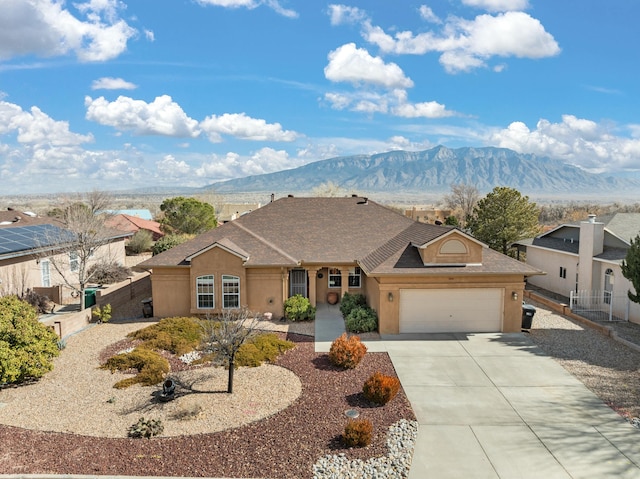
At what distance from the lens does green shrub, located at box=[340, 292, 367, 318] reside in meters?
20.4

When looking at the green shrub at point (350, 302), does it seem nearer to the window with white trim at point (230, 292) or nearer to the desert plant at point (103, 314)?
the window with white trim at point (230, 292)

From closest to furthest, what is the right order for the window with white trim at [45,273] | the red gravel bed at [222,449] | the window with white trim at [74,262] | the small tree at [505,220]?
the red gravel bed at [222,449] → the window with white trim at [45,273] → the window with white trim at [74,262] → the small tree at [505,220]

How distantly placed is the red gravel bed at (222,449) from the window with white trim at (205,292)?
30.0 ft

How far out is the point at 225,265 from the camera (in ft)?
65.2

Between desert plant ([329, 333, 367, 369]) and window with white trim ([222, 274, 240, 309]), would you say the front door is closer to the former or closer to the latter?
window with white trim ([222, 274, 240, 309])

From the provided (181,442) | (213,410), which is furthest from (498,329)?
(181,442)

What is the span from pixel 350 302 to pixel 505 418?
10.5 metres

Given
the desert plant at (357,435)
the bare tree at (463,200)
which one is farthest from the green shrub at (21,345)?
the bare tree at (463,200)

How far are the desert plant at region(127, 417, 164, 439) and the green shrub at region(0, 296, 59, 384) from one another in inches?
193

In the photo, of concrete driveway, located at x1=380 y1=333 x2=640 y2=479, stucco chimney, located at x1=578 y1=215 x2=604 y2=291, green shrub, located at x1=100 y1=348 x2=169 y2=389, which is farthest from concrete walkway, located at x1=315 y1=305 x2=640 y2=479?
stucco chimney, located at x1=578 y1=215 x2=604 y2=291

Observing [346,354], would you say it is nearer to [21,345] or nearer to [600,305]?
[21,345]

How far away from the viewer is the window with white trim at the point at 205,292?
2000cm

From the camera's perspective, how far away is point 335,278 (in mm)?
22828

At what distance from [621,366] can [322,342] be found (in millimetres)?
10025
